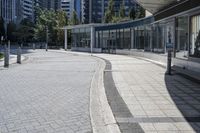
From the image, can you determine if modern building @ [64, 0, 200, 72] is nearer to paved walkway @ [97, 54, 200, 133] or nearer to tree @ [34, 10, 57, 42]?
paved walkway @ [97, 54, 200, 133]

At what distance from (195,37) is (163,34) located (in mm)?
8501

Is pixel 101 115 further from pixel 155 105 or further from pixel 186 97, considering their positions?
pixel 186 97

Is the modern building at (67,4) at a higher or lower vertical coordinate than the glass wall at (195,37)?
higher

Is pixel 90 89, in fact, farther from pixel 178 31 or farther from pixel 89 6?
pixel 89 6

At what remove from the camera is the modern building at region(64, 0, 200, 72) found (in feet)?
63.5

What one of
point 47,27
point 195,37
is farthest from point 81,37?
point 195,37

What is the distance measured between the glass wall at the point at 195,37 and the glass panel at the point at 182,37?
0.96 m

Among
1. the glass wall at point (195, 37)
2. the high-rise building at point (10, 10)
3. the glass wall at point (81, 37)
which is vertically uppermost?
the high-rise building at point (10, 10)

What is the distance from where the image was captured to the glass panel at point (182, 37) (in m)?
21.2

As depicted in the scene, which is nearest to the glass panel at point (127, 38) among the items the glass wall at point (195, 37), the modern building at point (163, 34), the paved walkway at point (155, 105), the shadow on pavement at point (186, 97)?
the modern building at point (163, 34)

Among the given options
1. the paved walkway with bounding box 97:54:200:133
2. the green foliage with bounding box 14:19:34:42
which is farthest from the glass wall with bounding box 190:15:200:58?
the green foliage with bounding box 14:19:34:42

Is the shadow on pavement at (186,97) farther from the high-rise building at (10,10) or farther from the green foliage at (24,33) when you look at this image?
the high-rise building at (10,10)

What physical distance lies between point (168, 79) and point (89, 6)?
451 ft

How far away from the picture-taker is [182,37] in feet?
73.0
